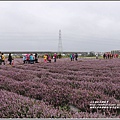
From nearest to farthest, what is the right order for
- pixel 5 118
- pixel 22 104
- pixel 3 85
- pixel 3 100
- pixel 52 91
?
1. pixel 5 118
2. pixel 22 104
3. pixel 3 100
4. pixel 52 91
5. pixel 3 85

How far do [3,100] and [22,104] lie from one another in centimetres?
84

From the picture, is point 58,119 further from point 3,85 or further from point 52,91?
point 3,85

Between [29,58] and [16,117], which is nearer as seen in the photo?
[16,117]

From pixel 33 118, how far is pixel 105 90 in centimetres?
361

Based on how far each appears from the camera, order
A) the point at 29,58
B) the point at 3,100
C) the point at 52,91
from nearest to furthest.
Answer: the point at 3,100
the point at 52,91
the point at 29,58

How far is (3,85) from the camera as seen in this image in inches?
328

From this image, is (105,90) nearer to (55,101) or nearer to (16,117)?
(55,101)

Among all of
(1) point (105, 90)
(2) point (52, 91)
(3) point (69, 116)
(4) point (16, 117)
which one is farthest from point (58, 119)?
(1) point (105, 90)

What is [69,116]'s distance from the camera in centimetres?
390

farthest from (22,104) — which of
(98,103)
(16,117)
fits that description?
(98,103)

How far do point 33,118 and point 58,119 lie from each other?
1.66 ft

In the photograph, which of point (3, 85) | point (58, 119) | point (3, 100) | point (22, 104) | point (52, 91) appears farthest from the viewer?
point (3, 85)

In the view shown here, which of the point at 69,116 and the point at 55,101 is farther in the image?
the point at 55,101

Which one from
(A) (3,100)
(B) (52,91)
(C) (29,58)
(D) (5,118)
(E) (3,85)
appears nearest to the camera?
(D) (5,118)
